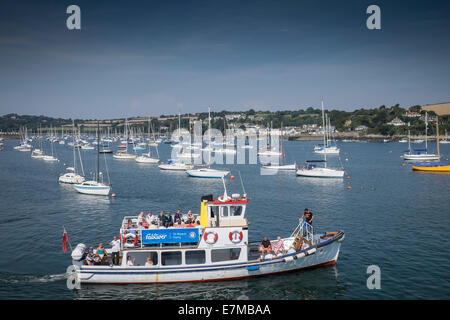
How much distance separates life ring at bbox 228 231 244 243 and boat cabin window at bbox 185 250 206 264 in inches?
92.2

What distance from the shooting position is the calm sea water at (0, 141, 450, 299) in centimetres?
2406

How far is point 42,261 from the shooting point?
29062 mm

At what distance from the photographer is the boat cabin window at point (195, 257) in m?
25.1

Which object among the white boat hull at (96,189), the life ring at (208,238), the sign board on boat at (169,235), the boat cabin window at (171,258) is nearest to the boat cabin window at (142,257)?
the boat cabin window at (171,258)

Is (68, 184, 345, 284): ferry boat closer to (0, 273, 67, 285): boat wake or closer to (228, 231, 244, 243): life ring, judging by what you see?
(228, 231, 244, 243): life ring

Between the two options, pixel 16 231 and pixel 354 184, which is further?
pixel 354 184

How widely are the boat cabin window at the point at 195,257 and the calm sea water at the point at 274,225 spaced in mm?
1668

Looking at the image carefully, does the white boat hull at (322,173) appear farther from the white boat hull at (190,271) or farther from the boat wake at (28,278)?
the boat wake at (28,278)

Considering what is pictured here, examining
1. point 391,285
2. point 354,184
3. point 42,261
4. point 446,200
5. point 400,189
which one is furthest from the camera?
point 354,184

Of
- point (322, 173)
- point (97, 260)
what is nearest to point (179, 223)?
point (97, 260)
